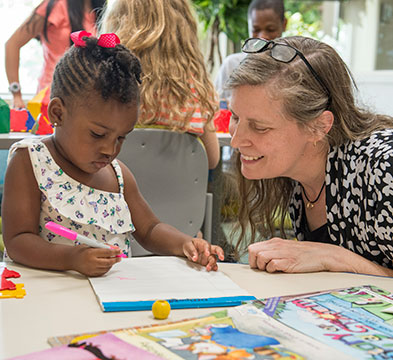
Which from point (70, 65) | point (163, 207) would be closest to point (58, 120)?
point (70, 65)

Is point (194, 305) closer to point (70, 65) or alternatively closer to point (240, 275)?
point (240, 275)

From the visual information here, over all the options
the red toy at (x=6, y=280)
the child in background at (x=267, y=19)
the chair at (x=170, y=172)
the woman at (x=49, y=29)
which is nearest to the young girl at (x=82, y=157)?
the red toy at (x=6, y=280)

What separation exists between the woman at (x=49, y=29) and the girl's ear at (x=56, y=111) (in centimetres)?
175

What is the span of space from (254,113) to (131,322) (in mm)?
587

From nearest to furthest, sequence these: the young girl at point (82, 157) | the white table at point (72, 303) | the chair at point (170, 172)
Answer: the white table at point (72, 303) < the young girl at point (82, 157) < the chair at point (170, 172)

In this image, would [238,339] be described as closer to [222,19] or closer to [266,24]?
[266,24]

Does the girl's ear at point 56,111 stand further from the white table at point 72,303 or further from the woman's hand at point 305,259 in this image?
the woman's hand at point 305,259

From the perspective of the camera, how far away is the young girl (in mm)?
1171

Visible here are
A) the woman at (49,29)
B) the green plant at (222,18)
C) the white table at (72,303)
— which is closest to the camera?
the white table at (72,303)

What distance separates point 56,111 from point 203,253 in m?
0.44

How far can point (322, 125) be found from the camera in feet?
4.18

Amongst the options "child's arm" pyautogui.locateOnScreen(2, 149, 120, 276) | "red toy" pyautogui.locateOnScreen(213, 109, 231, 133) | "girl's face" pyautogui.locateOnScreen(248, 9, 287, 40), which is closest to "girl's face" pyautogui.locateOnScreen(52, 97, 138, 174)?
"child's arm" pyautogui.locateOnScreen(2, 149, 120, 276)

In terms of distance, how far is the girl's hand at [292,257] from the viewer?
3.48 feet

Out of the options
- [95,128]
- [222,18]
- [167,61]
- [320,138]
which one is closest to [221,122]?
[167,61]
